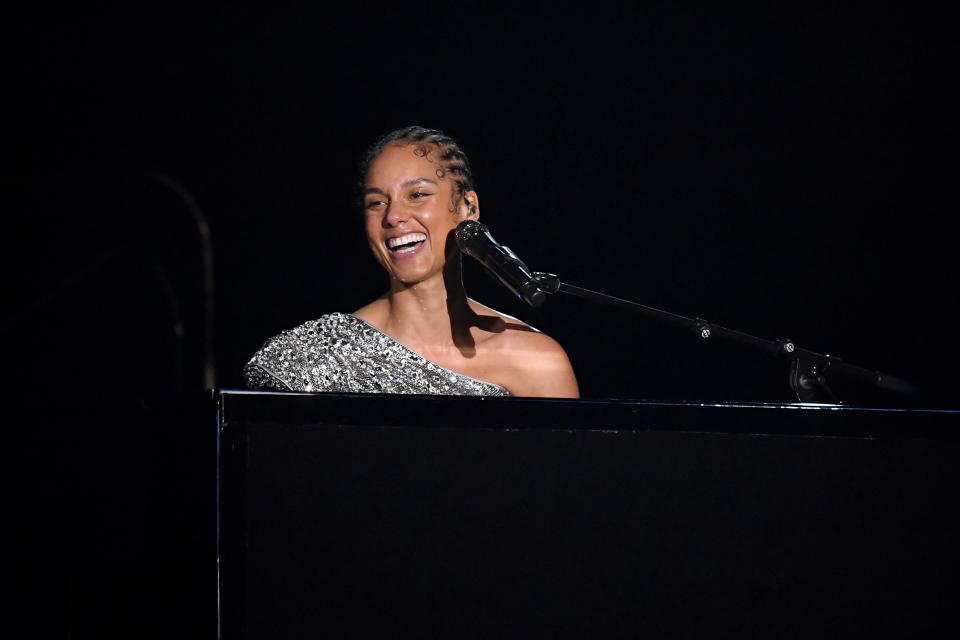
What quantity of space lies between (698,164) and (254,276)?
47.5 inches

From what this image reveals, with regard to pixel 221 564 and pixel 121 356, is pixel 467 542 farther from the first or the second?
pixel 121 356

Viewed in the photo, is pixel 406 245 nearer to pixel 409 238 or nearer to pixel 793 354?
pixel 409 238

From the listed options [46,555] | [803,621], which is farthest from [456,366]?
A: [46,555]

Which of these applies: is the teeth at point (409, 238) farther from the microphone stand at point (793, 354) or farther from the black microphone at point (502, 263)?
the microphone stand at point (793, 354)

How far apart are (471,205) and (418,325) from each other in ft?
0.95

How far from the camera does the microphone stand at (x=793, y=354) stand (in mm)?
1490

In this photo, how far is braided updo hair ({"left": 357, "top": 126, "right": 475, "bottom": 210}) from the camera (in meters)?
1.93

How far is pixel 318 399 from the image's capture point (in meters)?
1.01

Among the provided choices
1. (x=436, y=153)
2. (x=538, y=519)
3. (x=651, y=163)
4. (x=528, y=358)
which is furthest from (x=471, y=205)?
(x=538, y=519)

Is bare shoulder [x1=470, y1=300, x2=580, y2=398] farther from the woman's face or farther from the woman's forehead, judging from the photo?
the woman's forehead

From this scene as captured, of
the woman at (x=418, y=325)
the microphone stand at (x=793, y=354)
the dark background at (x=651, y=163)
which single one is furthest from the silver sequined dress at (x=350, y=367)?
the microphone stand at (x=793, y=354)

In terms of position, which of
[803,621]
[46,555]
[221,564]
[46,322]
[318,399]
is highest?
[46,322]

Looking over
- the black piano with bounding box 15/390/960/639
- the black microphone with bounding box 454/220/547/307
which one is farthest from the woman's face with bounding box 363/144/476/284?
the black piano with bounding box 15/390/960/639

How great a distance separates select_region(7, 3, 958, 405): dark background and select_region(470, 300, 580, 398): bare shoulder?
0.23 ft
